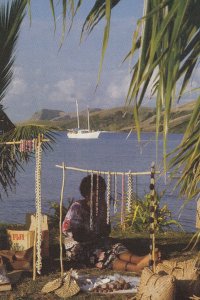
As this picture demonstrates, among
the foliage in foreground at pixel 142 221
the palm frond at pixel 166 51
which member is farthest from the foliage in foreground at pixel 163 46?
the foliage in foreground at pixel 142 221

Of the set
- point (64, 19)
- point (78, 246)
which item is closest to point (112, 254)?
point (78, 246)

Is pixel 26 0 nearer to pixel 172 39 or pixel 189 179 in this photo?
pixel 172 39

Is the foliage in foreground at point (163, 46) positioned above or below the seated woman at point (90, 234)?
above

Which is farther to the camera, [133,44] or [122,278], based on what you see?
[122,278]

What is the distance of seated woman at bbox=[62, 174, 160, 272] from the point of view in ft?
25.9

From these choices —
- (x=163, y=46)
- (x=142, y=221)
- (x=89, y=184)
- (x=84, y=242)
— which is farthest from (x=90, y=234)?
(x=163, y=46)

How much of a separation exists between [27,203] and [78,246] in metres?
16.7

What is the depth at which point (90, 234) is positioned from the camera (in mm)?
8055

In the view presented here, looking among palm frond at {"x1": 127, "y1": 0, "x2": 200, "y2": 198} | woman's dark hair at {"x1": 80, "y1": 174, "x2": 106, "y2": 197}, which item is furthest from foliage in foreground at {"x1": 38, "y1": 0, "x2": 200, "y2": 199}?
woman's dark hair at {"x1": 80, "y1": 174, "x2": 106, "y2": 197}

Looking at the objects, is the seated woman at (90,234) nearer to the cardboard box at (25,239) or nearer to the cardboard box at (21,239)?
the cardboard box at (25,239)

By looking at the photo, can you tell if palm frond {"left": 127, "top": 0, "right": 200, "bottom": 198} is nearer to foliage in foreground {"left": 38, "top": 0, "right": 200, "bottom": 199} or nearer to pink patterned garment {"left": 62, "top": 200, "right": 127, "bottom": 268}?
foliage in foreground {"left": 38, "top": 0, "right": 200, "bottom": 199}

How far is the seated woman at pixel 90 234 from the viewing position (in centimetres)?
789

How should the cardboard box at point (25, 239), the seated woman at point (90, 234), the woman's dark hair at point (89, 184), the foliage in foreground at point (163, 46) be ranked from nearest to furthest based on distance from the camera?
the foliage in foreground at point (163, 46)
the seated woman at point (90, 234)
the woman's dark hair at point (89, 184)
the cardboard box at point (25, 239)

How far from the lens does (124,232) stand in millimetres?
11133
